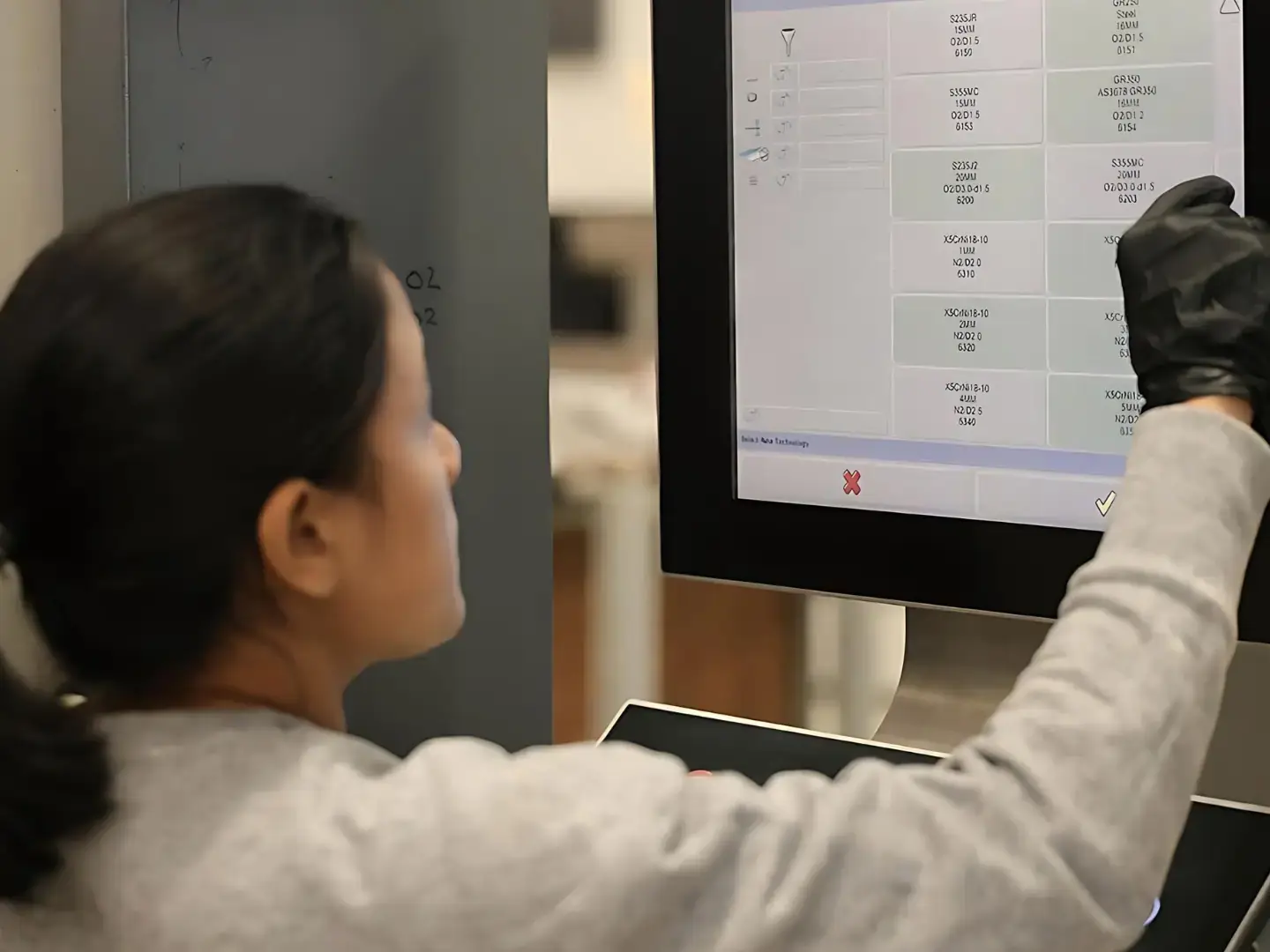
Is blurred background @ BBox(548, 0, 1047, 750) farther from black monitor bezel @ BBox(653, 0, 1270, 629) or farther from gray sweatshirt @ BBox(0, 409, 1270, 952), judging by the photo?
gray sweatshirt @ BBox(0, 409, 1270, 952)

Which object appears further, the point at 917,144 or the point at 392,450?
the point at 917,144

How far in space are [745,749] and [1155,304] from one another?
41 cm

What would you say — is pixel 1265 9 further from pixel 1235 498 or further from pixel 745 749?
pixel 745 749

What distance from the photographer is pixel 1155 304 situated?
23.3 inches

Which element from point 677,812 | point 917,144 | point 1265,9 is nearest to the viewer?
point 677,812

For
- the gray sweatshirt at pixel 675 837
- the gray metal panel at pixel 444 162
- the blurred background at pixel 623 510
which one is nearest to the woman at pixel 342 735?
the gray sweatshirt at pixel 675 837

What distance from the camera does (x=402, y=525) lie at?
56 centimetres

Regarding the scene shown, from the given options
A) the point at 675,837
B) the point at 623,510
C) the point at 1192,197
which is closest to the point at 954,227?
the point at 1192,197

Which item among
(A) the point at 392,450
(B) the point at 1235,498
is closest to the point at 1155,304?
(B) the point at 1235,498

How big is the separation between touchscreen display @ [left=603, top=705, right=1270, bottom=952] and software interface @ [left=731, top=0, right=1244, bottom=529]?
149 millimetres

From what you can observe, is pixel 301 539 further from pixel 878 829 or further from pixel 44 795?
pixel 878 829

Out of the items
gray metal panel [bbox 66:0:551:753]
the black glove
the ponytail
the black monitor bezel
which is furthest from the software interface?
the ponytail

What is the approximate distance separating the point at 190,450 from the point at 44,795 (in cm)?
13

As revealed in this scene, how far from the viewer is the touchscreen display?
0.67 meters
